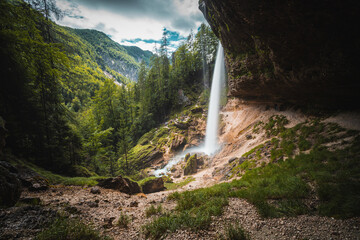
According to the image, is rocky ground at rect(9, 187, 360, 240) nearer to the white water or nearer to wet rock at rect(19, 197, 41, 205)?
wet rock at rect(19, 197, 41, 205)

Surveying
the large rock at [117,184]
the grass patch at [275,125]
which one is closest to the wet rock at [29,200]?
the large rock at [117,184]

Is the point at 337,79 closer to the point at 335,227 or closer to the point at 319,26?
the point at 319,26

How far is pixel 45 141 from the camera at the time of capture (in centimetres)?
1002

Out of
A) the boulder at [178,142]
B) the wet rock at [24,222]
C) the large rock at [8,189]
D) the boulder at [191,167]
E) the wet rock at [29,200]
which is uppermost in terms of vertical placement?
the large rock at [8,189]

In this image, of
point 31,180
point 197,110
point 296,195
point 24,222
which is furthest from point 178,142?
point 24,222

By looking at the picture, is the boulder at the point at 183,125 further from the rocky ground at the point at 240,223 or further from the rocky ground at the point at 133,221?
the rocky ground at the point at 240,223

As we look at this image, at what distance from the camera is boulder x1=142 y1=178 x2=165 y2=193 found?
12750mm

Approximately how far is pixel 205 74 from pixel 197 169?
29.8 m

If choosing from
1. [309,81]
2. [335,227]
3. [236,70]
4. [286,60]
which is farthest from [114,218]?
[236,70]

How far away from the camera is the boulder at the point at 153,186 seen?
12.8 metres

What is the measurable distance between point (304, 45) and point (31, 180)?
608 inches

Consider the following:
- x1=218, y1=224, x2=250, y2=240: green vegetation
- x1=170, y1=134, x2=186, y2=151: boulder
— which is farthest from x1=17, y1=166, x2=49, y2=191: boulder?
x1=170, y1=134, x2=186, y2=151: boulder

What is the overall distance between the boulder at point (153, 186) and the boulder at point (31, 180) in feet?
24.8

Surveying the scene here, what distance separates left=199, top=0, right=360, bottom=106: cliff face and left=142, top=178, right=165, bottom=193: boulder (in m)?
13.6
